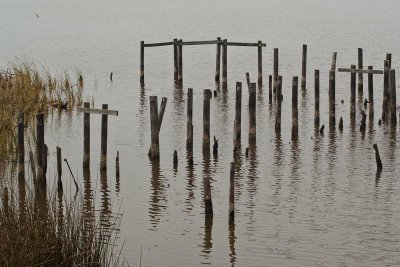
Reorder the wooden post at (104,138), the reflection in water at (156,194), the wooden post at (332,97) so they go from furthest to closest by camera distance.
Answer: the wooden post at (332,97), the wooden post at (104,138), the reflection in water at (156,194)

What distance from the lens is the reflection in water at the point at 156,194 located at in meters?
20.3

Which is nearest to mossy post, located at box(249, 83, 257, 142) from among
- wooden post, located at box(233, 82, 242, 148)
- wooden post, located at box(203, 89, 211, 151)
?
wooden post, located at box(233, 82, 242, 148)

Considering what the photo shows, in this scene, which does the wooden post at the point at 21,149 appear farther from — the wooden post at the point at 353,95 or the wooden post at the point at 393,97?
the wooden post at the point at 353,95

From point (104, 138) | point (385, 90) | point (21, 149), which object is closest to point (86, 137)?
point (104, 138)

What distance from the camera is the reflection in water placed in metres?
20.3

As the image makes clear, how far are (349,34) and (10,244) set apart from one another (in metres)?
56.9

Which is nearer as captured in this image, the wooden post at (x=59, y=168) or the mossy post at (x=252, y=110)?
Answer: the wooden post at (x=59, y=168)

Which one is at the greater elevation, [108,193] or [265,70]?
[265,70]

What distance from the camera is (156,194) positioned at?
73.0 feet

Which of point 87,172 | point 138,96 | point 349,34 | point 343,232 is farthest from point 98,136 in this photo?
point 349,34

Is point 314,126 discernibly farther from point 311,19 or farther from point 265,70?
point 311,19

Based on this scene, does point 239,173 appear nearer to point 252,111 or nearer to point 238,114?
point 238,114

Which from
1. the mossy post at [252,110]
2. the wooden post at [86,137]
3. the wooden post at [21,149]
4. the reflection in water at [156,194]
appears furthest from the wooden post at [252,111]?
the wooden post at [21,149]

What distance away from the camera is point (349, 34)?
226ft
